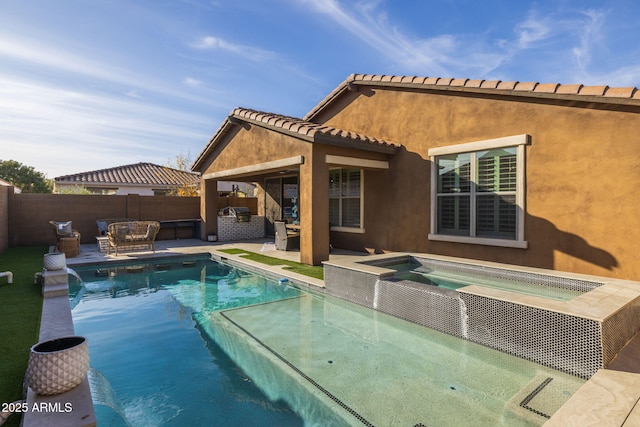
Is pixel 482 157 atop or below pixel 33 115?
below

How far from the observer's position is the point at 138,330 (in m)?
6.26

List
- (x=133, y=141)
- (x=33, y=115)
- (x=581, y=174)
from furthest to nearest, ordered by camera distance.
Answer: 1. (x=133, y=141)
2. (x=33, y=115)
3. (x=581, y=174)

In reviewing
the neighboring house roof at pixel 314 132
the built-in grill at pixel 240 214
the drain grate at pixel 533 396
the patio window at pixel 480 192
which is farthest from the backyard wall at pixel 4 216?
the drain grate at pixel 533 396

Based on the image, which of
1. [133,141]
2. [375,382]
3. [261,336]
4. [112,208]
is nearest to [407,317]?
[375,382]

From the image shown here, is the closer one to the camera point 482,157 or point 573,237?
point 573,237

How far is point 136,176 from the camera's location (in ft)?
97.3

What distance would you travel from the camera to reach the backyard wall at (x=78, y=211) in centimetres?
1465

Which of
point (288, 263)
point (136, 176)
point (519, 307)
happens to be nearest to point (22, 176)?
point (136, 176)

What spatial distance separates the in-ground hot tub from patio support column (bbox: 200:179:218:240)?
440 inches

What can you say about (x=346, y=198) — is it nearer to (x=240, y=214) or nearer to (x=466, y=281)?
(x=466, y=281)

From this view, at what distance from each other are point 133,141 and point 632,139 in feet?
101

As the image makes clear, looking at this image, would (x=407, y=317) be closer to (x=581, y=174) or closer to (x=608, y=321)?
(x=608, y=321)

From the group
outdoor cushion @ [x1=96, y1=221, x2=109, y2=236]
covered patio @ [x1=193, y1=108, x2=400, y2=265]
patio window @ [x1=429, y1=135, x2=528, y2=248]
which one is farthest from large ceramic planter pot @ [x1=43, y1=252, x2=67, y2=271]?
patio window @ [x1=429, y1=135, x2=528, y2=248]

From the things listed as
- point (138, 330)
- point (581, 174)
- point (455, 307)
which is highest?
point (581, 174)
